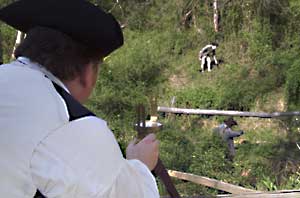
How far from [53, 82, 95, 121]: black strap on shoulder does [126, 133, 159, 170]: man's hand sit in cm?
29

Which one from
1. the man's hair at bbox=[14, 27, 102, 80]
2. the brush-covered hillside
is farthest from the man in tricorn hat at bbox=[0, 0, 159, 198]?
the brush-covered hillside

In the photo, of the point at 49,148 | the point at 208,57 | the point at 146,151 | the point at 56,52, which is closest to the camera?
the point at 49,148

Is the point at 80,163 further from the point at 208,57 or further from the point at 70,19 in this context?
the point at 208,57

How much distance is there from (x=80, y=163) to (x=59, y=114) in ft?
0.39

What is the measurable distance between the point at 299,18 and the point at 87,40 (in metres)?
12.9

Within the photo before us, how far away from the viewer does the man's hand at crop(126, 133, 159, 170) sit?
64.4 inches

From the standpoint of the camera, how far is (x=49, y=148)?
1316 millimetres

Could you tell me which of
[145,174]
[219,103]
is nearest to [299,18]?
[219,103]

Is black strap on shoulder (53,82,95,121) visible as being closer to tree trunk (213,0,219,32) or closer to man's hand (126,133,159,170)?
man's hand (126,133,159,170)

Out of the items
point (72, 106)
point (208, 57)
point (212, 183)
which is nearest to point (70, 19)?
point (72, 106)

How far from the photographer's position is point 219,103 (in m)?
12.2

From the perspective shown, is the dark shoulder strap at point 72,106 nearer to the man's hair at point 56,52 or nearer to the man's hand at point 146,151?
the man's hair at point 56,52

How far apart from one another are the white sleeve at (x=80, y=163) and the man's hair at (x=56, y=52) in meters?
0.14

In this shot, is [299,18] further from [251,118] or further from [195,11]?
[251,118]
